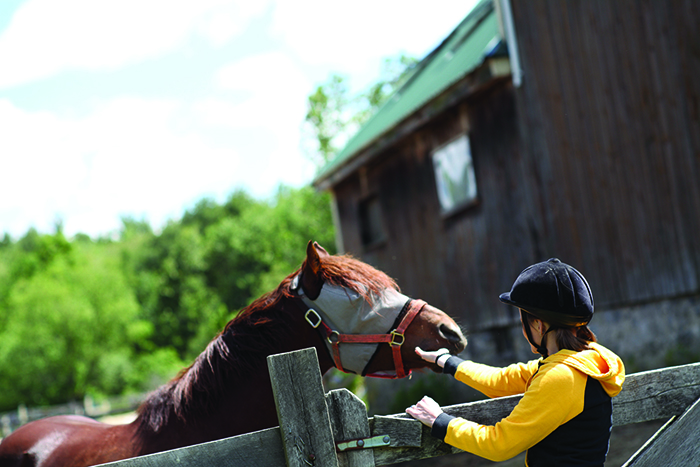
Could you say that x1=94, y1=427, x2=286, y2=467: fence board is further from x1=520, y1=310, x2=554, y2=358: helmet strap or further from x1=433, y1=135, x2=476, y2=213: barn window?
x1=433, y1=135, x2=476, y2=213: barn window

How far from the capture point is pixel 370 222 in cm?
A: 1306

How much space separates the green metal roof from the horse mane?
677 centimetres

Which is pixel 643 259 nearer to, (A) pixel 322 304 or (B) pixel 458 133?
(B) pixel 458 133

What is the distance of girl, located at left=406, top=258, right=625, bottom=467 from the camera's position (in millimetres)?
1694

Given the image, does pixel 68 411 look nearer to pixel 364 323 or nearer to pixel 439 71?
pixel 439 71

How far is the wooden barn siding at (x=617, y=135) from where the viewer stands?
23.0 feet

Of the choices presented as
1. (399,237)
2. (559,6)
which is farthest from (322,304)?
(399,237)

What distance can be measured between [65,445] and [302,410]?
1.66m

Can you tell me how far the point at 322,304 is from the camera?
2527mm

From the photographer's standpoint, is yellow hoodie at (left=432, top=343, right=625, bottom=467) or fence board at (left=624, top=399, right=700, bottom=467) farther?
fence board at (left=624, top=399, right=700, bottom=467)

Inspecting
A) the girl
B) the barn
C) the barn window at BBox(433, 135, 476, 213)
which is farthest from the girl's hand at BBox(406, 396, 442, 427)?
the barn window at BBox(433, 135, 476, 213)

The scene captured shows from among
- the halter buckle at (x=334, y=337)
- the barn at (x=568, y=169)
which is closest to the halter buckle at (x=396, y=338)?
the halter buckle at (x=334, y=337)

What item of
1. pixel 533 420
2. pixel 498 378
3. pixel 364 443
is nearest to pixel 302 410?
pixel 364 443

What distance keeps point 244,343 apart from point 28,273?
44.2 metres
